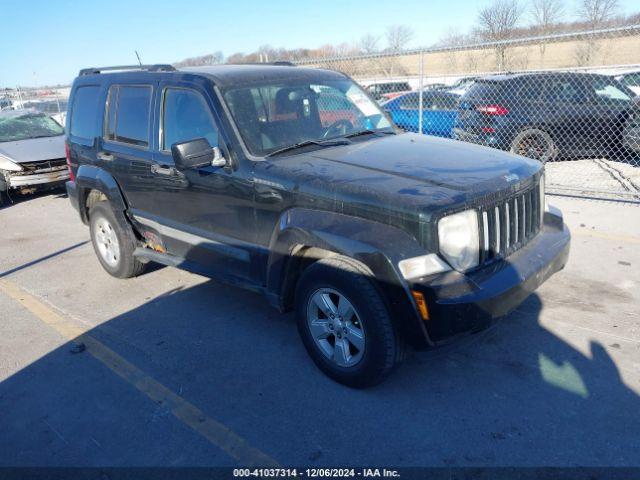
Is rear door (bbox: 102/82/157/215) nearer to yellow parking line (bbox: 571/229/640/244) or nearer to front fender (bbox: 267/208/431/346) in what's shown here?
front fender (bbox: 267/208/431/346)

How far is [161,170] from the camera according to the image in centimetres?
440

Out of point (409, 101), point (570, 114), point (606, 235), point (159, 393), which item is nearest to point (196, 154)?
point (159, 393)

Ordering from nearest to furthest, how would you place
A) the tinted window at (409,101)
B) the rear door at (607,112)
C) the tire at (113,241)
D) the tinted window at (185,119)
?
the tinted window at (185,119) < the tire at (113,241) < the rear door at (607,112) < the tinted window at (409,101)

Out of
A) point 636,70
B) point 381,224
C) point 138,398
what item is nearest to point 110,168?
point 138,398

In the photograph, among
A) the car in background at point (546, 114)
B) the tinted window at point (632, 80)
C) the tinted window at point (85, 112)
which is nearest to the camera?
the tinted window at point (85, 112)

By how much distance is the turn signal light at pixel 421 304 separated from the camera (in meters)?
2.85

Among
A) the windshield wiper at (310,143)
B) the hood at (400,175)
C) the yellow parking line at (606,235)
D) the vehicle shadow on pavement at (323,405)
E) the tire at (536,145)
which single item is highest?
the windshield wiper at (310,143)

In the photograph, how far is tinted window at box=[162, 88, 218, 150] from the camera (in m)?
4.01

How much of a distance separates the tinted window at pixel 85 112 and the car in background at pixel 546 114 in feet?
20.3

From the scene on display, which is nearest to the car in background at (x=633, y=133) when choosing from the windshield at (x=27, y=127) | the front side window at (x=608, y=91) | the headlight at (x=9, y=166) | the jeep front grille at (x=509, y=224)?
the front side window at (x=608, y=91)

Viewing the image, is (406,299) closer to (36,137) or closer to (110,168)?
(110,168)

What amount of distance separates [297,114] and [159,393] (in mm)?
2245

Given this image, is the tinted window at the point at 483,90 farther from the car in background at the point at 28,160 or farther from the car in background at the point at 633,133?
the car in background at the point at 28,160

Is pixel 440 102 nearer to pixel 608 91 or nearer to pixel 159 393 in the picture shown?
pixel 608 91
